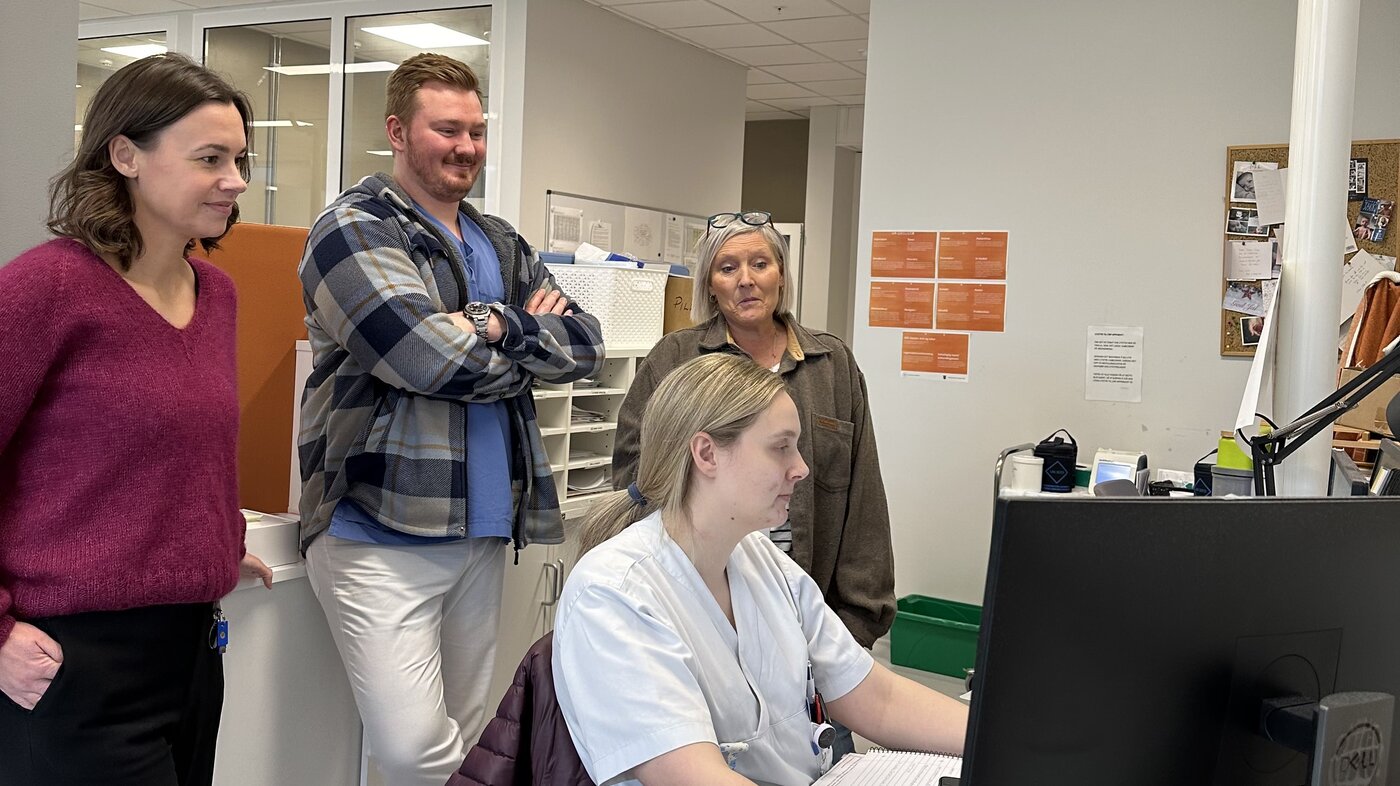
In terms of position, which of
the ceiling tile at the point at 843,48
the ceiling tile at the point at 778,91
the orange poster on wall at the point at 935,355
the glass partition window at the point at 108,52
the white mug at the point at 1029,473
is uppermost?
the ceiling tile at the point at 778,91

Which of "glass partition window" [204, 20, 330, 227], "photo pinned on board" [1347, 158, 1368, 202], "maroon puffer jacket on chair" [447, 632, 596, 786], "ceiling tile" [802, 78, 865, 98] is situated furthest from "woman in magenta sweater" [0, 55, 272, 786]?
"ceiling tile" [802, 78, 865, 98]

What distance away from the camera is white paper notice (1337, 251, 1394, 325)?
359cm

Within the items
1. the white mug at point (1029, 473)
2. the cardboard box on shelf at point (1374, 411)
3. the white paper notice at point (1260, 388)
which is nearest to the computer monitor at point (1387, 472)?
the white paper notice at point (1260, 388)

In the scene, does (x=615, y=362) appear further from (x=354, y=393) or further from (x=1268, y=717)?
(x=1268, y=717)

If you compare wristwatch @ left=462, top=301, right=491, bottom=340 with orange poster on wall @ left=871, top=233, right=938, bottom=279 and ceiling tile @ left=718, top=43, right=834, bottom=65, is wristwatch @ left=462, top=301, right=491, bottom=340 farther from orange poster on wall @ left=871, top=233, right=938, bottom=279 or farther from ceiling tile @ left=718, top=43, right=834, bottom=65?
ceiling tile @ left=718, top=43, right=834, bottom=65

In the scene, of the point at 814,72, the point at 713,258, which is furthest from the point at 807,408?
the point at 814,72

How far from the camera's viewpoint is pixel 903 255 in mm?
4402

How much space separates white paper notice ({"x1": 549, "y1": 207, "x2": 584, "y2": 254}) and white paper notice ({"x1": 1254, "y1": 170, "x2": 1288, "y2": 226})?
3296mm

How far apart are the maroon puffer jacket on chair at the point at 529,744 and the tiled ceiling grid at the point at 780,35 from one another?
16.0ft

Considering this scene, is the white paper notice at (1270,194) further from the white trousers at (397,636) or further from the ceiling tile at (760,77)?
the ceiling tile at (760,77)

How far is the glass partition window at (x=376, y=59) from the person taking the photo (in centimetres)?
602

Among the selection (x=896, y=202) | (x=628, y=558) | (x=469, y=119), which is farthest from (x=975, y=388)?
(x=628, y=558)

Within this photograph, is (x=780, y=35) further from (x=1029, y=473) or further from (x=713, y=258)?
(x=713, y=258)

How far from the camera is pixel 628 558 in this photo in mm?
1512
